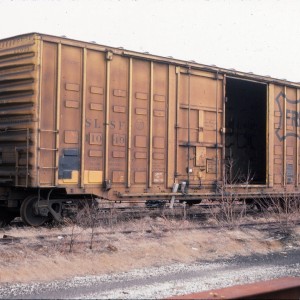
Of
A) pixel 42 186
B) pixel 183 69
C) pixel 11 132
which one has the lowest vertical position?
pixel 42 186

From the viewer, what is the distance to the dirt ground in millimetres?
7277

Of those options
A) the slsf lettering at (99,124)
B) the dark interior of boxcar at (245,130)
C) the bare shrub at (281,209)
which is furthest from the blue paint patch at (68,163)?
the dark interior of boxcar at (245,130)

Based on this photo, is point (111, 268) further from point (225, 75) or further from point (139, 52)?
point (225, 75)

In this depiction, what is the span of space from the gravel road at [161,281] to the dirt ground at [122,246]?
418 millimetres

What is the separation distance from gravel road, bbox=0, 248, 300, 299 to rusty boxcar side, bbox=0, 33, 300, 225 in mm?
4144

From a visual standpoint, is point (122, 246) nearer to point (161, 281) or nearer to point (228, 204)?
point (161, 281)

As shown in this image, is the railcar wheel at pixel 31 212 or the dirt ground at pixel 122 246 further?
the railcar wheel at pixel 31 212

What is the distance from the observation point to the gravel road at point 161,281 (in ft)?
19.5

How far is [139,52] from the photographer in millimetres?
12148

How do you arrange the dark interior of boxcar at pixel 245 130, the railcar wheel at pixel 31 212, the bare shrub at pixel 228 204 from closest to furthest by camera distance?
1. the railcar wheel at pixel 31 212
2. the bare shrub at pixel 228 204
3. the dark interior of boxcar at pixel 245 130

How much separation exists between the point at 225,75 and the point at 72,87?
4.64m

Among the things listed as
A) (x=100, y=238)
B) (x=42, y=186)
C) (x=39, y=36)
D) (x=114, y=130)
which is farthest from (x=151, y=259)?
(x=39, y=36)

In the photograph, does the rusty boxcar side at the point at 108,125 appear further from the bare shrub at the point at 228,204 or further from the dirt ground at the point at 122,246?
the dirt ground at the point at 122,246

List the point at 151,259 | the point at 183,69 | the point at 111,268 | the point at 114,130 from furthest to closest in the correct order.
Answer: the point at 183,69, the point at 114,130, the point at 151,259, the point at 111,268
